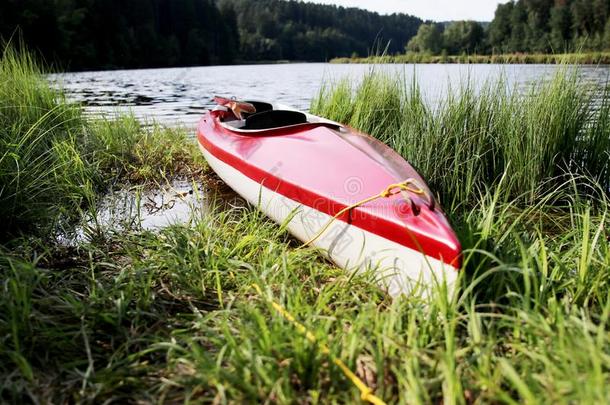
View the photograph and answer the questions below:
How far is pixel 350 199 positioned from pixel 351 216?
0.11 m

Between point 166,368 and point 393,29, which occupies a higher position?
point 393,29

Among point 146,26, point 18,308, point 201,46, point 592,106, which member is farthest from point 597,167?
point 201,46

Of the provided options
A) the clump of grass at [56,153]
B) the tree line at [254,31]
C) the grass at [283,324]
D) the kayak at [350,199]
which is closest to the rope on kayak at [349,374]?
the grass at [283,324]

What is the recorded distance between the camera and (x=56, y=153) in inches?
154

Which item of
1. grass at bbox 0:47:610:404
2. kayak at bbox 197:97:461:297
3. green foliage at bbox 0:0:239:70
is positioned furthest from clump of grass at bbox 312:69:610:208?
green foliage at bbox 0:0:239:70

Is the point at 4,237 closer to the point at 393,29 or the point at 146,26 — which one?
the point at 146,26

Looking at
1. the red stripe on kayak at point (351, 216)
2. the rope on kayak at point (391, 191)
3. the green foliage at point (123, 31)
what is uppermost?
the green foliage at point (123, 31)

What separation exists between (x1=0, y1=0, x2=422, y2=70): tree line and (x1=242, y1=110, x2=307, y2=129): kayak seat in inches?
69.4

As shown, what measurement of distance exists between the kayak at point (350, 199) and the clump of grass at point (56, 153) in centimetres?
129

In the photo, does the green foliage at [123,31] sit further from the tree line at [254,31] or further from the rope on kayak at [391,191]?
the rope on kayak at [391,191]

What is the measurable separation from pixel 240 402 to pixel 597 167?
3.64 metres

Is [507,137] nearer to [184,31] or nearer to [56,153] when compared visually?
[56,153]

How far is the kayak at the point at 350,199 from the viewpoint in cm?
217

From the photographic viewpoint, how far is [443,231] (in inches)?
82.0
